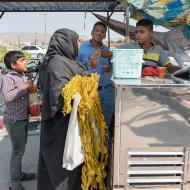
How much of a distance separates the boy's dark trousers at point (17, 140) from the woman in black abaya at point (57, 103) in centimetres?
63

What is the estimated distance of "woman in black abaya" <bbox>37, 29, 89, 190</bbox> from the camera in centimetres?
265

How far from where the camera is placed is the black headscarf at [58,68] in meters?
2.64

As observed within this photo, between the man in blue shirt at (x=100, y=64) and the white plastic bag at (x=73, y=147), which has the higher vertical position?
the man in blue shirt at (x=100, y=64)

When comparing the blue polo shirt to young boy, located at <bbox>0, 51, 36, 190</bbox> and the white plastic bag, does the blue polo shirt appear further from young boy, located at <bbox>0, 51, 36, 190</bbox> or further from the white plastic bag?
the white plastic bag

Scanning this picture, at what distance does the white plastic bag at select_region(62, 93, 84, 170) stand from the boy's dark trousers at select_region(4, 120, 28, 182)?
984 mm

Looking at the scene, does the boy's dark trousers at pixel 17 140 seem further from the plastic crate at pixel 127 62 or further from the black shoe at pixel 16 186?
the plastic crate at pixel 127 62

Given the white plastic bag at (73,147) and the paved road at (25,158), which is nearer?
the white plastic bag at (73,147)

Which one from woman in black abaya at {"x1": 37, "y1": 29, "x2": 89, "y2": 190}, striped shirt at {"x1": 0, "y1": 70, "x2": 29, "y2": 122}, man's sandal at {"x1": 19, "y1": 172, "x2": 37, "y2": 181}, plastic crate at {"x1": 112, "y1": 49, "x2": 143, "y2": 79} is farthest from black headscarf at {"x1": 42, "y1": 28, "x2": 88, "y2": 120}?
man's sandal at {"x1": 19, "y1": 172, "x2": 37, "y2": 181}

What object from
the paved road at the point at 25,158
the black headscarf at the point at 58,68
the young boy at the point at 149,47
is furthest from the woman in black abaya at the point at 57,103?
the paved road at the point at 25,158

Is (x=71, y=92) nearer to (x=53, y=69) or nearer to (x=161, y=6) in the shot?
(x=53, y=69)

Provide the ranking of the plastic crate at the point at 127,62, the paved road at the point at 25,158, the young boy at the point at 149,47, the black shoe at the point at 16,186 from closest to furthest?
the plastic crate at the point at 127,62 → the young boy at the point at 149,47 → the black shoe at the point at 16,186 → the paved road at the point at 25,158

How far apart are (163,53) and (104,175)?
4.42 ft

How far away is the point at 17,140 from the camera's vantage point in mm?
3498

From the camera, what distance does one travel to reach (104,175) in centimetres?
283
